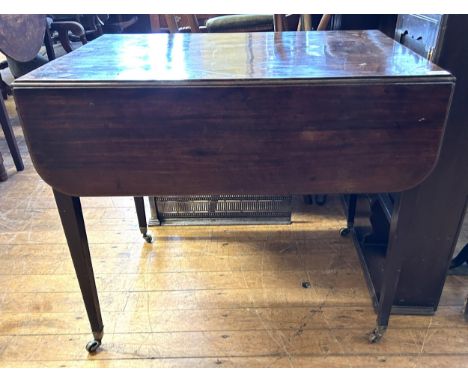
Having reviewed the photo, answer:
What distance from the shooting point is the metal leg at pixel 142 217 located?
5.36ft

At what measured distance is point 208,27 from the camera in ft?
7.64

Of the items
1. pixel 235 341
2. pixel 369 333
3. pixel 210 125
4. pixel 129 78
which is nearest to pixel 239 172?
pixel 210 125

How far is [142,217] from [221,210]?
351 millimetres

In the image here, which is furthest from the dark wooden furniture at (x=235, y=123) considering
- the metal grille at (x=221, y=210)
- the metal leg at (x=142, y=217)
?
the metal grille at (x=221, y=210)

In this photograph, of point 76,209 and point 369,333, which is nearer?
point 76,209

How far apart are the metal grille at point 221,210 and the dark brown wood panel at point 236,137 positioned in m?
0.84

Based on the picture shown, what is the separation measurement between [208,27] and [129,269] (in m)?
1.46

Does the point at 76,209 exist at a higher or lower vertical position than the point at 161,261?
higher

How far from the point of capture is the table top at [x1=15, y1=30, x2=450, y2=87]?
2.72ft

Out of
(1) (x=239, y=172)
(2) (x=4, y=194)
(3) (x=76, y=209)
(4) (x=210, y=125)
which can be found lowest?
(2) (x=4, y=194)

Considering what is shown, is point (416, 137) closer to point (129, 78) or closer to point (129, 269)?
point (129, 78)

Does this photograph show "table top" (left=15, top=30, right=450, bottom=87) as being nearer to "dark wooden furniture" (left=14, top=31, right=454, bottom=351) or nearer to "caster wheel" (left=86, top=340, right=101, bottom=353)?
"dark wooden furniture" (left=14, top=31, right=454, bottom=351)

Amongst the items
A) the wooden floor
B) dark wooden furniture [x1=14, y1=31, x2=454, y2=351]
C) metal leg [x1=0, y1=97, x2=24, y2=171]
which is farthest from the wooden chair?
dark wooden furniture [x1=14, y1=31, x2=454, y2=351]

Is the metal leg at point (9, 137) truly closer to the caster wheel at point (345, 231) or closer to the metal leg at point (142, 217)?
the metal leg at point (142, 217)
